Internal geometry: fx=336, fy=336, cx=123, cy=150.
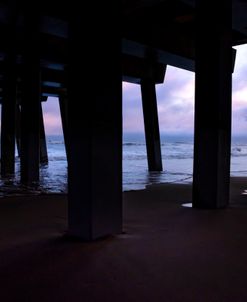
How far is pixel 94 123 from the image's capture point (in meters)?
3.31

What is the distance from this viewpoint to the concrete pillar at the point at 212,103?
5258 millimetres

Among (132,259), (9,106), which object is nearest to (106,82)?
(132,259)

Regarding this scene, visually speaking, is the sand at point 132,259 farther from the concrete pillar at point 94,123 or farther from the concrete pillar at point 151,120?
the concrete pillar at point 151,120

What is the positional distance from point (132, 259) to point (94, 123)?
52.2 inches

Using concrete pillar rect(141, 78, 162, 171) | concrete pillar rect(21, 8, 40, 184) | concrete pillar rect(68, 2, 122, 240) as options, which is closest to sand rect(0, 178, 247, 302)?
concrete pillar rect(68, 2, 122, 240)

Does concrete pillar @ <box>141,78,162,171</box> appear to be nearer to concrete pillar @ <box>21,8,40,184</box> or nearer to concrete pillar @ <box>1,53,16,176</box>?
concrete pillar @ <box>1,53,16,176</box>

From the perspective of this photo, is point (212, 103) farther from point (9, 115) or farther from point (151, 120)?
point (151, 120)

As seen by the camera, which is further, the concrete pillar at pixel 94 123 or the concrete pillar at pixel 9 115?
the concrete pillar at pixel 9 115

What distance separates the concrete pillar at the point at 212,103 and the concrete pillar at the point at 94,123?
7.28ft

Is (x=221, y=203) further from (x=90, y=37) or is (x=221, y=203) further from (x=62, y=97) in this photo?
(x=62, y=97)

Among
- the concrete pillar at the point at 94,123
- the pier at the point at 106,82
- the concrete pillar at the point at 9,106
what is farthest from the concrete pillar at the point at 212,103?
the concrete pillar at the point at 9,106

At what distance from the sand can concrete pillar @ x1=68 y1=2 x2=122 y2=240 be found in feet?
1.03

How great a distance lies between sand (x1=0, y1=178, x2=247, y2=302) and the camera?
7.59 ft

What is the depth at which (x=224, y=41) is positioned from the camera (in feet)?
17.6
